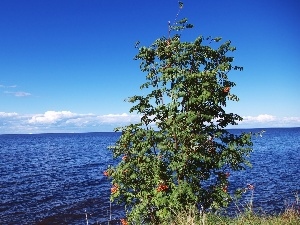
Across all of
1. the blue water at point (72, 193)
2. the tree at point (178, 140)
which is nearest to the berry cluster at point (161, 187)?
the tree at point (178, 140)

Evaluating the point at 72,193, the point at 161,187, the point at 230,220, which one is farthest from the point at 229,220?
the point at 72,193

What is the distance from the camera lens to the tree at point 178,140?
11.1 m

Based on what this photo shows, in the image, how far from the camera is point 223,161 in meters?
11.6

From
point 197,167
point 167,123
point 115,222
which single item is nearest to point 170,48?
point 167,123

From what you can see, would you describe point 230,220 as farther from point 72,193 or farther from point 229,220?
point 72,193

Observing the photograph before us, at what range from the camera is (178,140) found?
11656 mm

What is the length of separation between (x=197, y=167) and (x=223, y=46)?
4645 millimetres

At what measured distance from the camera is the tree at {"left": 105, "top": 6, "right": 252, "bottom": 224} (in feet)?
36.6

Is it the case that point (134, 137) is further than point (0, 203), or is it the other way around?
point (0, 203)

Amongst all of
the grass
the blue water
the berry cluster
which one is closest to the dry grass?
the grass

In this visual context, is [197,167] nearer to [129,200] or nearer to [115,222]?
[129,200]

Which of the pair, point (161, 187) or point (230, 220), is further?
point (161, 187)

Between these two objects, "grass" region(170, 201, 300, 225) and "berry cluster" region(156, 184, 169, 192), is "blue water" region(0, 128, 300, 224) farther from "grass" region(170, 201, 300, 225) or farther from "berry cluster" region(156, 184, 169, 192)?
"grass" region(170, 201, 300, 225)

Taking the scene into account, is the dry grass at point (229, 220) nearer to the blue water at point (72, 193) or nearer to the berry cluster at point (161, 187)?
the berry cluster at point (161, 187)
